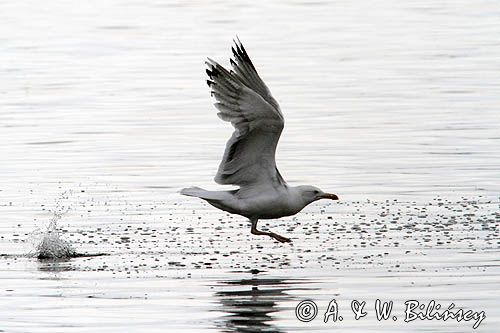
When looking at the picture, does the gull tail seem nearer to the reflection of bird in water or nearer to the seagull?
the seagull

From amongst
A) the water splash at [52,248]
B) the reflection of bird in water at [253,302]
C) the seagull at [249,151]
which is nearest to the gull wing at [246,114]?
the seagull at [249,151]

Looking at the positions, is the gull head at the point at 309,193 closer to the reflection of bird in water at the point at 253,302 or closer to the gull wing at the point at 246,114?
the gull wing at the point at 246,114

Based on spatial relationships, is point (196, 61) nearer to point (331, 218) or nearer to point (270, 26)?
point (270, 26)

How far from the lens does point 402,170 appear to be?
1811cm

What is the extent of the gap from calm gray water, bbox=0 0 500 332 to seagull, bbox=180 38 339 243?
432 millimetres

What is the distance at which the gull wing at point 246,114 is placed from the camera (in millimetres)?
13219

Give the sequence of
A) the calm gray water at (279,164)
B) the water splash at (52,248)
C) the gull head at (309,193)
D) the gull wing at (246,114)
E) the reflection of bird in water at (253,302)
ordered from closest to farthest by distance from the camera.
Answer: the reflection of bird in water at (253,302), the calm gray water at (279,164), the gull wing at (246,114), the water splash at (52,248), the gull head at (309,193)

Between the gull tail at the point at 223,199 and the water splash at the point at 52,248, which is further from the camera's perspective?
the water splash at the point at 52,248

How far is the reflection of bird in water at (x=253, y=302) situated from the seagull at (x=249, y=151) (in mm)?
1300

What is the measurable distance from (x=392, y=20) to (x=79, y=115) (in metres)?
13.9

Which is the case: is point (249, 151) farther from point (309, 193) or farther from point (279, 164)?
point (279, 164)

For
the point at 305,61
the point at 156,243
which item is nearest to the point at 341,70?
the point at 305,61

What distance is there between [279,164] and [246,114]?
5445 mm

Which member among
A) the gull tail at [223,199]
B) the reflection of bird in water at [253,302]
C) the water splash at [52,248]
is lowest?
the reflection of bird in water at [253,302]
